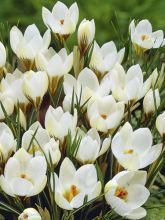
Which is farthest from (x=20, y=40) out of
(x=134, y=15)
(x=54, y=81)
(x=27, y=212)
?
(x=134, y=15)

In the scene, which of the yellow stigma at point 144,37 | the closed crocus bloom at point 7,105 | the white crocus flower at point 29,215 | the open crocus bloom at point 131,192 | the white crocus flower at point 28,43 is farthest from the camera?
the yellow stigma at point 144,37

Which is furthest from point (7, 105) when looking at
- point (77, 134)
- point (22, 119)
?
point (77, 134)

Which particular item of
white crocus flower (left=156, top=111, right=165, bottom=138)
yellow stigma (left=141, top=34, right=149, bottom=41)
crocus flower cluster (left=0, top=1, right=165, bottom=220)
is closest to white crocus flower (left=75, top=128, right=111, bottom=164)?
crocus flower cluster (left=0, top=1, right=165, bottom=220)

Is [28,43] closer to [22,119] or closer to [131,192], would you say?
[22,119]

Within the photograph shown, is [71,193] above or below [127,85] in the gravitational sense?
below

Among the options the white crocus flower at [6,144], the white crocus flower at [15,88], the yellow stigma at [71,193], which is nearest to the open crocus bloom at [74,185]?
the yellow stigma at [71,193]

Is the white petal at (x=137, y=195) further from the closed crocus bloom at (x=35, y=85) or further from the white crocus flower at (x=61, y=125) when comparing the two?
the closed crocus bloom at (x=35, y=85)

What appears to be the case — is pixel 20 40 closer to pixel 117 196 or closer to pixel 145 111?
pixel 145 111
